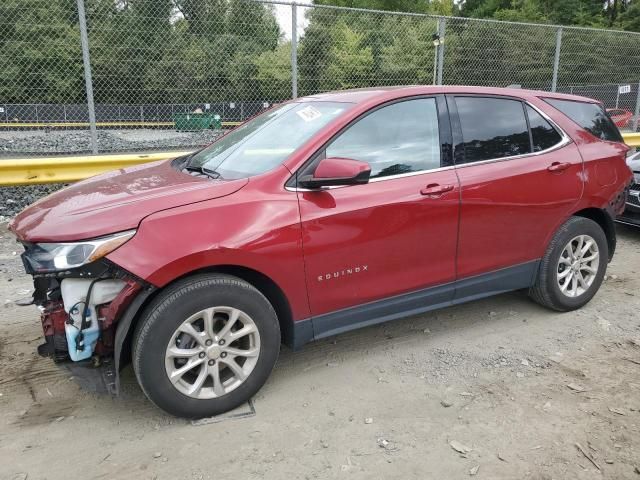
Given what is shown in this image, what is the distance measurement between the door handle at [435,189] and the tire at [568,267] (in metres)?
1.22

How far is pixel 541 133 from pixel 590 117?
0.75 m

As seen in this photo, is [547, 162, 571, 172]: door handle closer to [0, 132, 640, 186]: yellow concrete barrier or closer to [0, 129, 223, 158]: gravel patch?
[0, 132, 640, 186]: yellow concrete barrier

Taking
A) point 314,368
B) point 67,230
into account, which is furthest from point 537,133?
point 67,230

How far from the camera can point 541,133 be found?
4.09 m

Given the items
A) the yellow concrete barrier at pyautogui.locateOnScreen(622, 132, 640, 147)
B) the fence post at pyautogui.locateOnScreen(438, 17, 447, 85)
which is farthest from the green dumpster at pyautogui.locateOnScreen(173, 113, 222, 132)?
the yellow concrete barrier at pyautogui.locateOnScreen(622, 132, 640, 147)

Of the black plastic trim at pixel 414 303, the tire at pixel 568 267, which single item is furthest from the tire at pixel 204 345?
the tire at pixel 568 267

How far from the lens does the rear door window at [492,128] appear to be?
3.72 m

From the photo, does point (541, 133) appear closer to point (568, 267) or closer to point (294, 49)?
point (568, 267)

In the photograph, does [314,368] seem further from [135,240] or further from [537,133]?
[537,133]

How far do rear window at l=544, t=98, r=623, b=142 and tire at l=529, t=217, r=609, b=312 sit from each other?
0.79 m

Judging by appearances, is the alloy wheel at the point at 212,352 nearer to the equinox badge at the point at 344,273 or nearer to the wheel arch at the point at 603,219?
the equinox badge at the point at 344,273

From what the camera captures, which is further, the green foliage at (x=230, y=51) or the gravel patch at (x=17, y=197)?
the green foliage at (x=230, y=51)

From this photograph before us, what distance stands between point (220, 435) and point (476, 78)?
28.9 ft

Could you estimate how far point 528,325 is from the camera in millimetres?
4188
